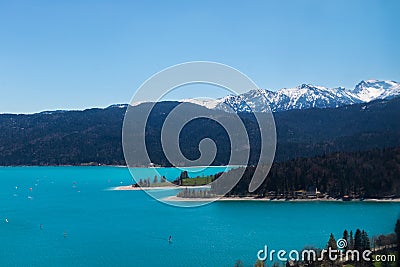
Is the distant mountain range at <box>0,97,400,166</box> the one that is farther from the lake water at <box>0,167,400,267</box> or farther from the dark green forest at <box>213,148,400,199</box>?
the lake water at <box>0,167,400,267</box>

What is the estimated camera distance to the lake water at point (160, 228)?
2180 cm

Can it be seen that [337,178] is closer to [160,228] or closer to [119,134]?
[160,228]

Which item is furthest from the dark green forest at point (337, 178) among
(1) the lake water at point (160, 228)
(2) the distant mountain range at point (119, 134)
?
(2) the distant mountain range at point (119, 134)

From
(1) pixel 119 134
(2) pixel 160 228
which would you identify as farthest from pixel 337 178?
(1) pixel 119 134

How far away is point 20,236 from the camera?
90.0 feet

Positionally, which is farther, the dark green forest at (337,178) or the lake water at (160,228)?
the dark green forest at (337,178)

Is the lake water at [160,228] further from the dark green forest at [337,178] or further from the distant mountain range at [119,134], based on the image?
the distant mountain range at [119,134]

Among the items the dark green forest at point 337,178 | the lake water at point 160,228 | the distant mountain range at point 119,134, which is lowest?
the lake water at point 160,228

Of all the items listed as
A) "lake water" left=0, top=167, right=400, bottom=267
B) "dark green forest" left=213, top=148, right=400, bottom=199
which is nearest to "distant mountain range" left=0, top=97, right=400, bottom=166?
"dark green forest" left=213, top=148, right=400, bottom=199

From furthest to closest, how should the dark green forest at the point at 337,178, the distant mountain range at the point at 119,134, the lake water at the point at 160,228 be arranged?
the distant mountain range at the point at 119,134, the dark green forest at the point at 337,178, the lake water at the point at 160,228

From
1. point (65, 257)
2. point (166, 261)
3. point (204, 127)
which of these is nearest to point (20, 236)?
point (65, 257)

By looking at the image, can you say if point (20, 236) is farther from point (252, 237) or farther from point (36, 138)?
point (36, 138)

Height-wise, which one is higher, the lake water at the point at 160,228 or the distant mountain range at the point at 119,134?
the distant mountain range at the point at 119,134

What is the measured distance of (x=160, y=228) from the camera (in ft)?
94.5
